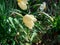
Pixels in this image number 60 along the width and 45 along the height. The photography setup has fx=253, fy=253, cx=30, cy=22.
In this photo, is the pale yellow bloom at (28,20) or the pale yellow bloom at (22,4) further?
the pale yellow bloom at (22,4)

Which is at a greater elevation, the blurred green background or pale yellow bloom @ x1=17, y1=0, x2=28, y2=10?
pale yellow bloom @ x1=17, y1=0, x2=28, y2=10

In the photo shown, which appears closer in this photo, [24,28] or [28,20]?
[28,20]

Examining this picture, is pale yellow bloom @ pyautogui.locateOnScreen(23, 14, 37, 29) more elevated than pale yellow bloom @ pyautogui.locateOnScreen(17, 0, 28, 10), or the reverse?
pale yellow bloom @ pyautogui.locateOnScreen(17, 0, 28, 10)

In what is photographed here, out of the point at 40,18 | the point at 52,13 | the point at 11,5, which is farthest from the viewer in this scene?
the point at 52,13

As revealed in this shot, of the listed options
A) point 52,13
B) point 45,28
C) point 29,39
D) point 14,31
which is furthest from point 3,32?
point 52,13

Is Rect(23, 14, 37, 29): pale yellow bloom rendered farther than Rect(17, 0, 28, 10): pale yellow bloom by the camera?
No

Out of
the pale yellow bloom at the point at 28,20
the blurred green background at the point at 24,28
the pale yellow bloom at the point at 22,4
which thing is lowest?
the blurred green background at the point at 24,28

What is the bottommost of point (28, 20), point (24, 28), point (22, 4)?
point (24, 28)

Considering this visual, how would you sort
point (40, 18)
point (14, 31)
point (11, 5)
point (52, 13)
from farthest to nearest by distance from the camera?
point (52, 13) → point (40, 18) → point (11, 5) → point (14, 31)

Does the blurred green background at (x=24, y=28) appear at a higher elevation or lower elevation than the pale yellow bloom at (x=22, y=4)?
lower

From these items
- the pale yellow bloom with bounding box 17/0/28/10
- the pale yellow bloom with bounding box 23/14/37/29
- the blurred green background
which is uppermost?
the pale yellow bloom with bounding box 17/0/28/10

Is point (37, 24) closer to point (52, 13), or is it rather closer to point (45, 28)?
point (45, 28)
